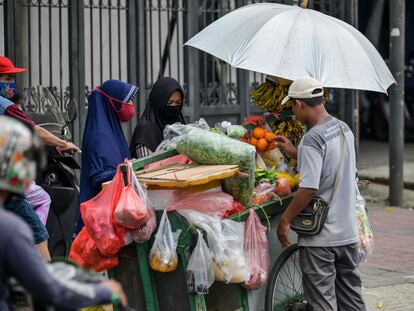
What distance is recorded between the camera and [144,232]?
502cm

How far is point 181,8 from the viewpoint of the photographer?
10.4 meters

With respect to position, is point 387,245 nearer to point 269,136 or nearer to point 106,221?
point 269,136

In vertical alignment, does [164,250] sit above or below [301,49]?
below

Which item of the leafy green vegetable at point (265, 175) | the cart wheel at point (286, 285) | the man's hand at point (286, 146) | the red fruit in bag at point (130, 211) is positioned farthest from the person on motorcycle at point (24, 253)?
the man's hand at point (286, 146)

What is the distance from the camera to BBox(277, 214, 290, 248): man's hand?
5.33 meters

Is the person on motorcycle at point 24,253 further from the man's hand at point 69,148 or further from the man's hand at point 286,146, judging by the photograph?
the man's hand at point 69,148

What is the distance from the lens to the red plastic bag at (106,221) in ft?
16.4

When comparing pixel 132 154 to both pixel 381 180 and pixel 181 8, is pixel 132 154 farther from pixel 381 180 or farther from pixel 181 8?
pixel 381 180

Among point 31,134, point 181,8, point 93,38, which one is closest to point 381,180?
point 181,8

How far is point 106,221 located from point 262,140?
127cm

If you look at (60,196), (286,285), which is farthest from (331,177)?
(60,196)

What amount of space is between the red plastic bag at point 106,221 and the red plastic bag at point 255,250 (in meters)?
0.75

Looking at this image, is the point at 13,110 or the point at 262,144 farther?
the point at 13,110

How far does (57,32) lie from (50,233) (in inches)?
126
